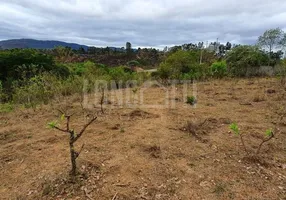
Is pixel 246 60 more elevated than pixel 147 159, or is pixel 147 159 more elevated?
pixel 246 60

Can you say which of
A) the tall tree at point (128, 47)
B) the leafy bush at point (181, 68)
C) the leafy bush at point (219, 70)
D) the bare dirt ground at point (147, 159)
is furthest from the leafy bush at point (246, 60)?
the tall tree at point (128, 47)

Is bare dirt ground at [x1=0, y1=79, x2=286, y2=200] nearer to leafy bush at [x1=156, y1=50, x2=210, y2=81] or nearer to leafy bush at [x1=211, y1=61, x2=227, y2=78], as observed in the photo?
leafy bush at [x1=156, y1=50, x2=210, y2=81]

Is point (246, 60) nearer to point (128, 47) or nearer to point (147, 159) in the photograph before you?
point (147, 159)

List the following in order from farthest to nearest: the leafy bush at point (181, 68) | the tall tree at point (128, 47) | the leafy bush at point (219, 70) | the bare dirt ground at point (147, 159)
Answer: the tall tree at point (128, 47)
the leafy bush at point (219, 70)
the leafy bush at point (181, 68)
the bare dirt ground at point (147, 159)

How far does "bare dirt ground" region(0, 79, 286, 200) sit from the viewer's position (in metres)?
2.28

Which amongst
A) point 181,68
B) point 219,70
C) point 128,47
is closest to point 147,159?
point 181,68

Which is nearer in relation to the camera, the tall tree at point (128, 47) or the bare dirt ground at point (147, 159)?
the bare dirt ground at point (147, 159)

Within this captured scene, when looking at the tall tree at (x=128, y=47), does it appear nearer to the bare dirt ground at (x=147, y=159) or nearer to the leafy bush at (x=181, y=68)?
the leafy bush at (x=181, y=68)

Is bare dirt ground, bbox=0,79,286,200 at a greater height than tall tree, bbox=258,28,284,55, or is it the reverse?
tall tree, bbox=258,28,284,55

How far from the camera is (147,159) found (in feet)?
9.38

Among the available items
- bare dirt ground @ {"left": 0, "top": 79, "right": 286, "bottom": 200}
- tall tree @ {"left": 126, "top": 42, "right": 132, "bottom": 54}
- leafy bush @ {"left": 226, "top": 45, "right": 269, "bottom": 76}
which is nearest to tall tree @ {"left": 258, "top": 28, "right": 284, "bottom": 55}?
leafy bush @ {"left": 226, "top": 45, "right": 269, "bottom": 76}

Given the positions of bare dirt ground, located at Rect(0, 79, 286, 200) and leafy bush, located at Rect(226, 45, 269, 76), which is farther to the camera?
leafy bush, located at Rect(226, 45, 269, 76)

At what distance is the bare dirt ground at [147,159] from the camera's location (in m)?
2.28

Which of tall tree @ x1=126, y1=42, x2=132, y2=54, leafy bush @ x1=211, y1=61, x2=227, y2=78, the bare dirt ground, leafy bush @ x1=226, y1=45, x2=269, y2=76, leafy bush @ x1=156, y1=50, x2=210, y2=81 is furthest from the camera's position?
tall tree @ x1=126, y1=42, x2=132, y2=54
